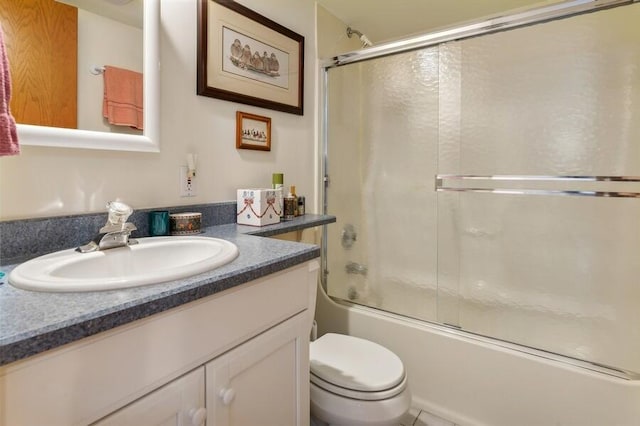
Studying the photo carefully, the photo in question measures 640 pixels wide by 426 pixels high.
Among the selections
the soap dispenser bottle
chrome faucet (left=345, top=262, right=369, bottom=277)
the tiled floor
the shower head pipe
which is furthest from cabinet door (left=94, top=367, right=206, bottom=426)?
the shower head pipe

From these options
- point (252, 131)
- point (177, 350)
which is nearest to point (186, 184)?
point (252, 131)

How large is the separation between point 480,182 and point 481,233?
Result: 26 cm

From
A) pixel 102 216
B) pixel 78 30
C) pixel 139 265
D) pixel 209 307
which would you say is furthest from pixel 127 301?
pixel 78 30

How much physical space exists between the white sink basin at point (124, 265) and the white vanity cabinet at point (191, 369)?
0.08 m

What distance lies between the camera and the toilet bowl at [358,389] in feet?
3.55

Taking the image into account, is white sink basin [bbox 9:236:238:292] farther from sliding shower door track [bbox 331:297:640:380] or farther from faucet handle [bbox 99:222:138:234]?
sliding shower door track [bbox 331:297:640:380]

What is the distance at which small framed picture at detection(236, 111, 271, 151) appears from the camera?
1428 millimetres

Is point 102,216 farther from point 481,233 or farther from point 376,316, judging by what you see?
point 481,233

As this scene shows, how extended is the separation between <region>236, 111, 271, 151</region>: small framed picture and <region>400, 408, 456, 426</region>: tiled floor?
4.54ft

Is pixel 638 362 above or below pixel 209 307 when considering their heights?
below

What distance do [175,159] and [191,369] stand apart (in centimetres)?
79

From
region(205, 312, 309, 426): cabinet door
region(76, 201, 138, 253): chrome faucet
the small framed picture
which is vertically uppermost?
the small framed picture

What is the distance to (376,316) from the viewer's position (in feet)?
5.68

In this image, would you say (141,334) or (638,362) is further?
(638,362)
